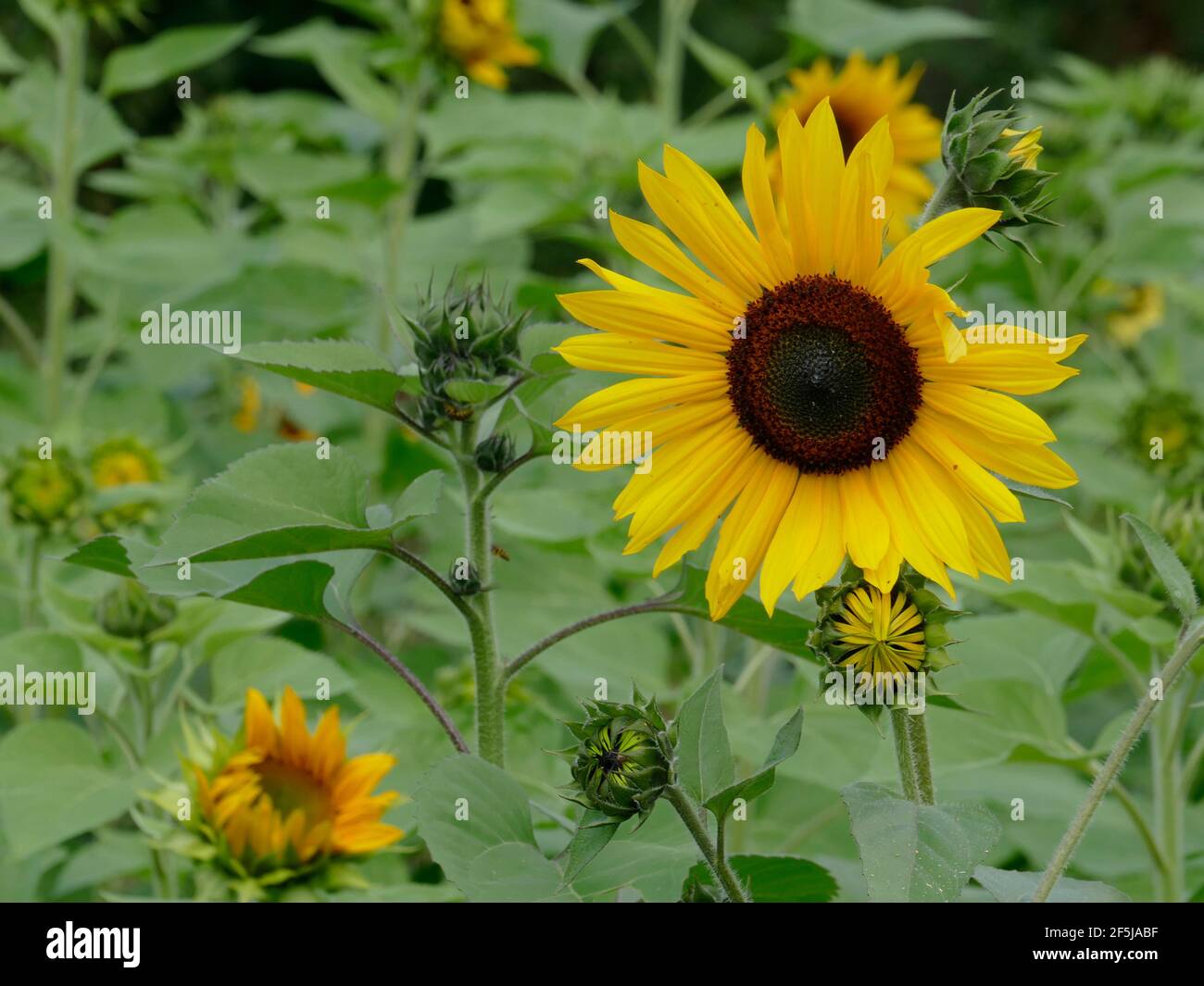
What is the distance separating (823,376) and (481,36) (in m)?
1.08

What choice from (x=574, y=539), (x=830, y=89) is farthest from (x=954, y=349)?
(x=830, y=89)

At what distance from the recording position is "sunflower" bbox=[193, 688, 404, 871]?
2.87ft

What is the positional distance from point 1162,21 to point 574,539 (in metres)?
4.69

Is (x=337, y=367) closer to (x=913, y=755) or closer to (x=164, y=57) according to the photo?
(x=913, y=755)

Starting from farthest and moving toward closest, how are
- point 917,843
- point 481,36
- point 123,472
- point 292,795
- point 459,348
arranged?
point 481,36
point 123,472
point 292,795
point 459,348
point 917,843

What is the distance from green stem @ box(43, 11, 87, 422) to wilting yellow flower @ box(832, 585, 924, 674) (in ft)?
4.12

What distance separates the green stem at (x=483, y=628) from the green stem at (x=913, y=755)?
194mm

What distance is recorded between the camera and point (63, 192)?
1.65 meters

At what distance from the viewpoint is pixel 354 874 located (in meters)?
0.91

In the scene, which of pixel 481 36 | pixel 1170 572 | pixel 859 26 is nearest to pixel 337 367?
pixel 1170 572

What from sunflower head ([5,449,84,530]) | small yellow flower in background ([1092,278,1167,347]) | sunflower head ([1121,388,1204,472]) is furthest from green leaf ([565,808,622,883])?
small yellow flower in background ([1092,278,1167,347])

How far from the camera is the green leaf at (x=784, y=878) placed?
693mm

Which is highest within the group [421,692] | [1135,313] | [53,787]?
[1135,313]

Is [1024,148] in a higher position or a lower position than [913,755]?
higher
